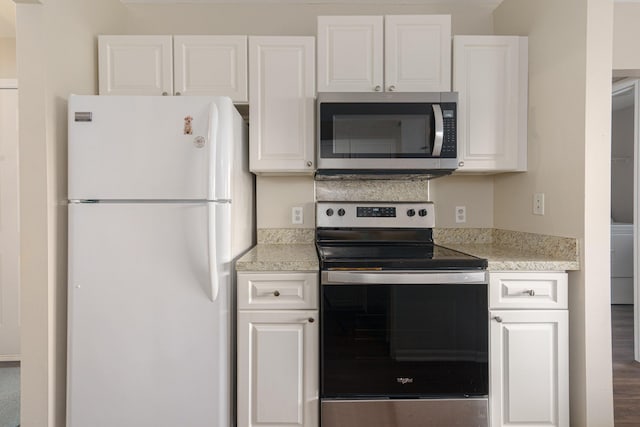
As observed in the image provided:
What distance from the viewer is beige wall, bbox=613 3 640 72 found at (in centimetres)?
215

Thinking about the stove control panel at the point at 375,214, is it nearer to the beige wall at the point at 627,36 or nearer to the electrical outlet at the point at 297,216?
the electrical outlet at the point at 297,216

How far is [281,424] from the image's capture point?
5.46 feet

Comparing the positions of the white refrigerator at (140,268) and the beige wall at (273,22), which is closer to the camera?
the white refrigerator at (140,268)

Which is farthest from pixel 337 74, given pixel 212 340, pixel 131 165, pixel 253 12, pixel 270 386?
pixel 270 386

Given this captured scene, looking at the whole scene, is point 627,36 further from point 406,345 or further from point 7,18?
point 7,18

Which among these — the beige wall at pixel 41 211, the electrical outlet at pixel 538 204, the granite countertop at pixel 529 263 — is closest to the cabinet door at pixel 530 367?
the granite countertop at pixel 529 263

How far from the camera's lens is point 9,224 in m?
2.64

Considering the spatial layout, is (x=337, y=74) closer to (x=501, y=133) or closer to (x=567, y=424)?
(x=501, y=133)

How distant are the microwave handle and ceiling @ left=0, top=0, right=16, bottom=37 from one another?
2293 millimetres

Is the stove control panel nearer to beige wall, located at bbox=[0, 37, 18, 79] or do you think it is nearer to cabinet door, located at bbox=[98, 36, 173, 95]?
cabinet door, located at bbox=[98, 36, 173, 95]

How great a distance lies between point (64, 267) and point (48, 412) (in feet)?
1.97

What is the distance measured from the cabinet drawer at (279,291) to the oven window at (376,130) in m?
0.64

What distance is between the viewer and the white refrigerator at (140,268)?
1578 millimetres

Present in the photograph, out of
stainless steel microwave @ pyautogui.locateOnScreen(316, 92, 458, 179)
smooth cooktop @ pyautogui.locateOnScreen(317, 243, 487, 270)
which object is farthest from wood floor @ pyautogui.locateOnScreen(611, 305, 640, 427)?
stainless steel microwave @ pyautogui.locateOnScreen(316, 92, 458, 179)
